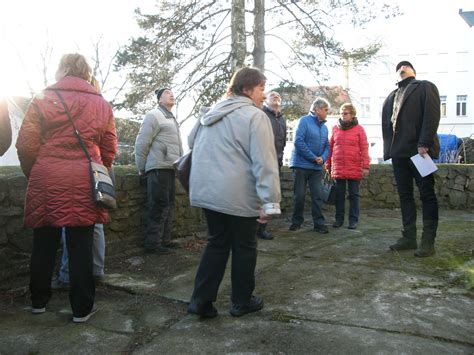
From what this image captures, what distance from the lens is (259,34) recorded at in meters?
11.7

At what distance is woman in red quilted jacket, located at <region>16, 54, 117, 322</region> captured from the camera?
284 centimetres

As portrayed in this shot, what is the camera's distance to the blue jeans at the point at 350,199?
632cm

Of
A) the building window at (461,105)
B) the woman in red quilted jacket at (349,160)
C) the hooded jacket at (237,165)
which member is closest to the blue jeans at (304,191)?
the woman in red quilted jacket at (349,160)

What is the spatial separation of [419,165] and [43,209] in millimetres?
3271

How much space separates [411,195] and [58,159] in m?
3.49

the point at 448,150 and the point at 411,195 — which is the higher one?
the point at 448,150

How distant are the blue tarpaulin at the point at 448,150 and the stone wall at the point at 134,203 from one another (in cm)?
265

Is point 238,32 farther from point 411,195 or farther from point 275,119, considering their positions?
point 411,195

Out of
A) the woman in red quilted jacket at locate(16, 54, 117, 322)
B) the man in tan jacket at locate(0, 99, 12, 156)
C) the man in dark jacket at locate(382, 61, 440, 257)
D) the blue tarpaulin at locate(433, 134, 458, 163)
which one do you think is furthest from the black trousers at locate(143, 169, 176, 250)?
the blue tarpaulin at locate(433, 134, 458, 163)

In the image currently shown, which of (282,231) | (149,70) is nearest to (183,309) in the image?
(282,231)

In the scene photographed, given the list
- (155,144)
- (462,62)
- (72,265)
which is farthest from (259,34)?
(462,62)

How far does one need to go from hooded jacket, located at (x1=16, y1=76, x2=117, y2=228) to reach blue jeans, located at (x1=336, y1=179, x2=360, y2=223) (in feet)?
13.7

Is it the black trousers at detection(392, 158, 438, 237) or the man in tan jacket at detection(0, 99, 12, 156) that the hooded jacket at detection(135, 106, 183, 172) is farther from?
the black trousers at detection(392, 158, 438, 237)

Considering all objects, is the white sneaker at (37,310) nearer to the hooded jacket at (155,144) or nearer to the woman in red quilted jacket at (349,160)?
the hooded jacket at (155,144)
